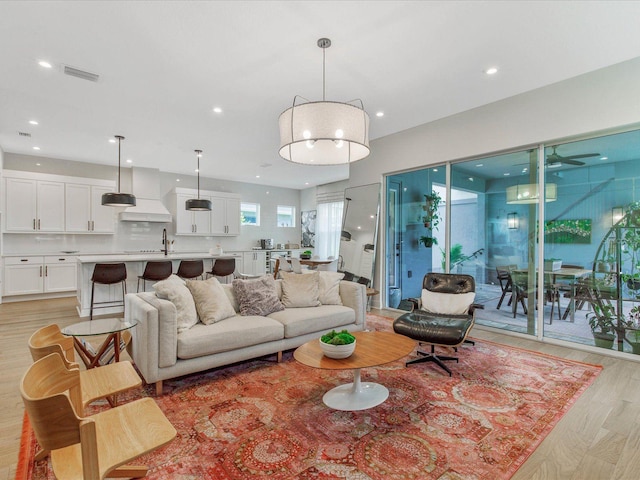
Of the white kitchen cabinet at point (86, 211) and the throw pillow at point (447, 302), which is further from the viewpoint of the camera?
the white kitchen cabinet at point (86, 211)

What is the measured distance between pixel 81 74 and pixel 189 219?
4.90 m

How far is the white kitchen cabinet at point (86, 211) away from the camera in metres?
6.75

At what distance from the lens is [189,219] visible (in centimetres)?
809

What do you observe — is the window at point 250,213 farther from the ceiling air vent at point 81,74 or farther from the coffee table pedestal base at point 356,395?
the coffee table pedestal base at point 356,395

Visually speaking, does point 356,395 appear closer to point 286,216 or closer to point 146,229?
point 146,229

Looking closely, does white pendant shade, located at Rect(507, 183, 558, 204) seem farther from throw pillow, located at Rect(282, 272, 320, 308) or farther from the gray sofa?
throw pillow, located at Rect(282, 272, 320, 308)

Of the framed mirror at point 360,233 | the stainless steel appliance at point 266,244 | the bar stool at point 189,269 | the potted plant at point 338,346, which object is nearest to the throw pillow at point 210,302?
the potted plant at point 338,346

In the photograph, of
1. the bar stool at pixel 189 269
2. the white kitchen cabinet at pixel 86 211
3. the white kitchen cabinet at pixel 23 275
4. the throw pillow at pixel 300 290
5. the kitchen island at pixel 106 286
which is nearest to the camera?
the throw pillow at pixel 300 290

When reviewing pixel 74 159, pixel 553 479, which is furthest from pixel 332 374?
pixel 74 159

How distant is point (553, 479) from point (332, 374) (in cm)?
172

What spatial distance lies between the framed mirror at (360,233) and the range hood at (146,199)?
4323 mm

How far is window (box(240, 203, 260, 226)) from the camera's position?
31.3 feet

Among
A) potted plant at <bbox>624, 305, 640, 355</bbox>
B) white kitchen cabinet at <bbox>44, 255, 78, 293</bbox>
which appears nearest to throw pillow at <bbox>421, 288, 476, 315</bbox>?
potted plant at <bbox>624, 305, 640, 355</bbox>

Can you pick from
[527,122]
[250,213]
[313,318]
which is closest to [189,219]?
[250,213]
